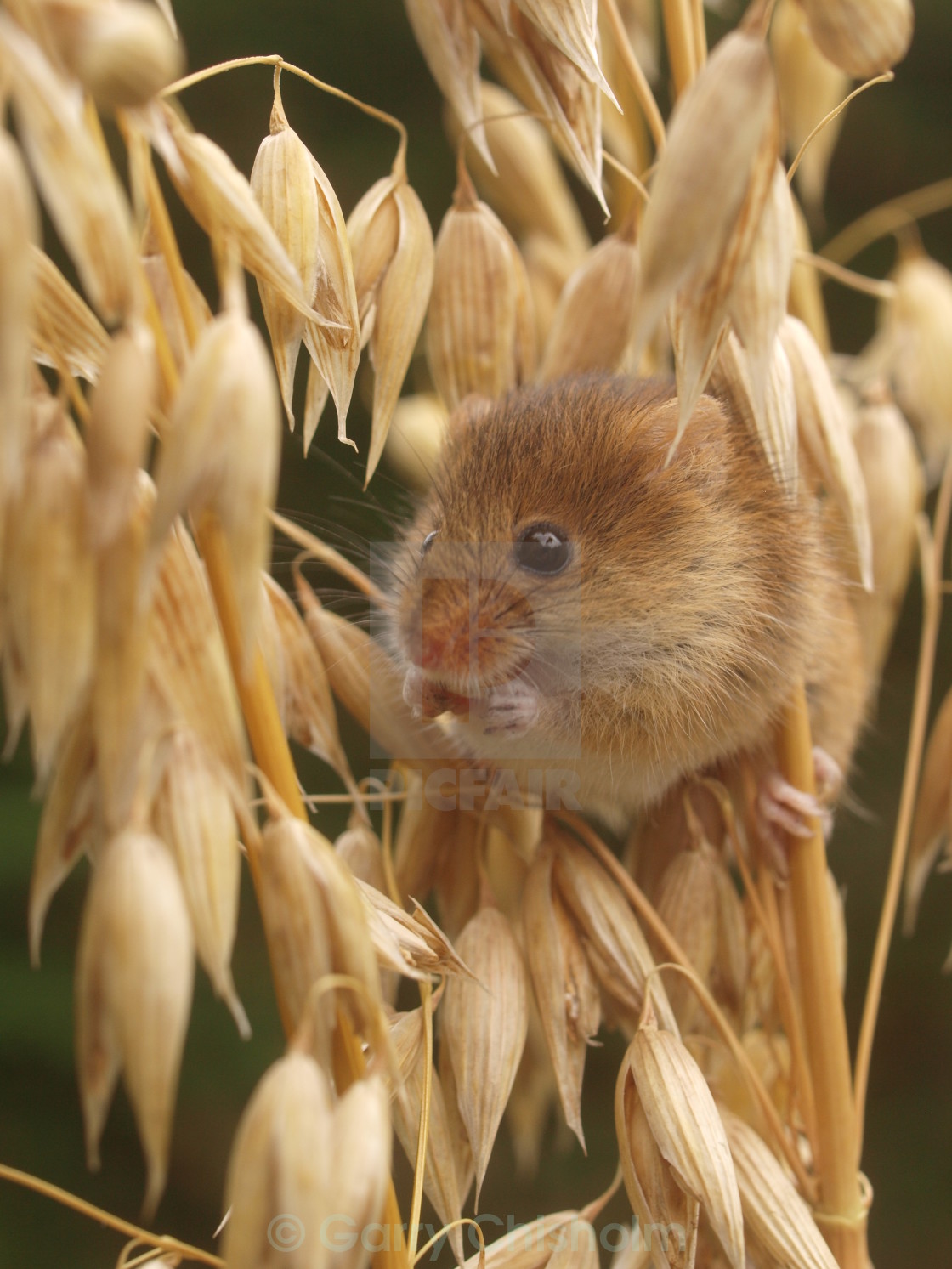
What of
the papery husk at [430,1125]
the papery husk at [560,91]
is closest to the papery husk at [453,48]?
the papery husk at [560,91]

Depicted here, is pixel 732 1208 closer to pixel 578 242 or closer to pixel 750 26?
pixel 750 26

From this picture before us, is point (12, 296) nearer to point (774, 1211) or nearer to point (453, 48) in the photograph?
point (453, 48)

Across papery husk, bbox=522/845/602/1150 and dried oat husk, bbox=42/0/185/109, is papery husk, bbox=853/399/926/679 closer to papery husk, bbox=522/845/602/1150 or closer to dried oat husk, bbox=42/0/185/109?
papery husk, bbox=522/845/602/1150

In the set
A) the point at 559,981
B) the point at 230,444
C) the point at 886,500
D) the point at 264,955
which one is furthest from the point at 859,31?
the point at 264,955

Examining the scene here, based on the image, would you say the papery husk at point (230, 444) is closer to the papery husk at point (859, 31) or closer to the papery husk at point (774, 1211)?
the papery husk at point (859, 31)

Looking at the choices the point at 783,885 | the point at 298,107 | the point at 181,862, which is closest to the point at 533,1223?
the point at 783,885

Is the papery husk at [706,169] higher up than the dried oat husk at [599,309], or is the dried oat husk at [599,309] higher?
the dried oat husk at [599,309]
